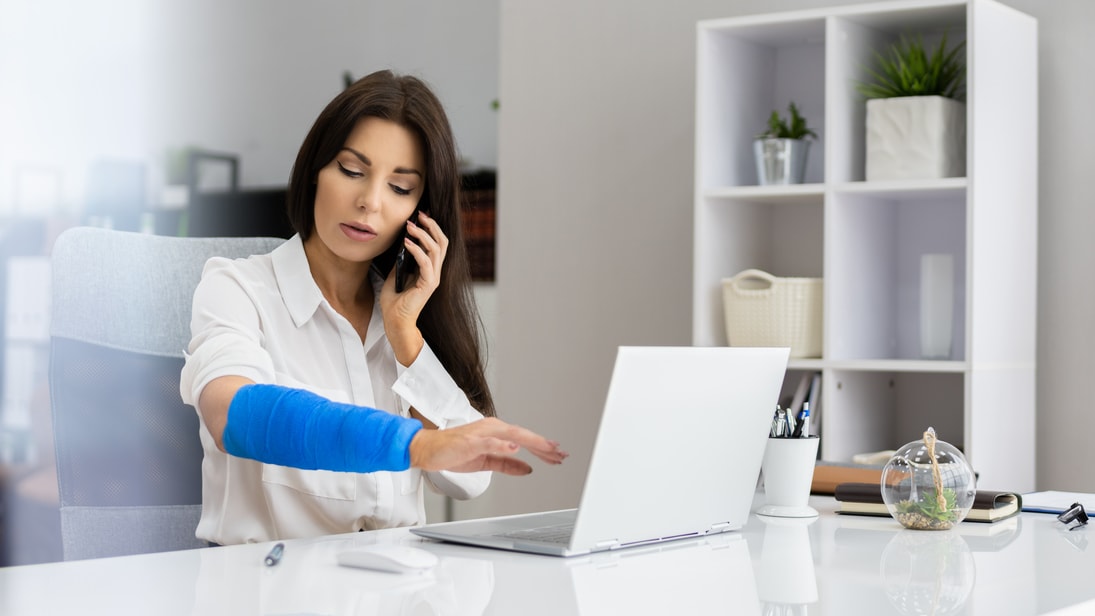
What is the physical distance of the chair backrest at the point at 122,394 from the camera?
184 centimetres

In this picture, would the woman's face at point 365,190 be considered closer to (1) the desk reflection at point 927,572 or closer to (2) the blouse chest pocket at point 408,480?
(2) the blouse chest pocket at point 408,480

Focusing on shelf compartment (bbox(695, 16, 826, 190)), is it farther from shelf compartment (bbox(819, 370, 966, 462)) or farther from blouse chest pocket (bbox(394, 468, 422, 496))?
blouse chest pocket (bbox(394, 468, 422, 496))

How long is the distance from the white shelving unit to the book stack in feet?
2.95

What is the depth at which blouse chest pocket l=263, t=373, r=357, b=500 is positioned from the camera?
1.77 metres

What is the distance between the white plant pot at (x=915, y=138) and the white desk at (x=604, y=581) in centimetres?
140

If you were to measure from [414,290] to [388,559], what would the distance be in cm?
79

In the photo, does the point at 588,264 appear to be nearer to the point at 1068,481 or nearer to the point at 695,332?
the point at 695,332

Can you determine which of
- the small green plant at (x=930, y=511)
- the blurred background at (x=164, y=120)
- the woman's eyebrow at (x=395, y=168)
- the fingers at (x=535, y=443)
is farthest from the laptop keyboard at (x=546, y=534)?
the blurred background at (x=164, y=120)

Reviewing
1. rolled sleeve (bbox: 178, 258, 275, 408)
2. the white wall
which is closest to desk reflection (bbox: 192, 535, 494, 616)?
rolled sleeve (bbox: 178, 258, 275, 408)

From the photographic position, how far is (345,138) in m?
1.87

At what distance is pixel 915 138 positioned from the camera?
8.77 feet

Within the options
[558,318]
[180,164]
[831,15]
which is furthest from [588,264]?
[180,164]

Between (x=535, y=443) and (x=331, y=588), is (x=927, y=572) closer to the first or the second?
(x=535, y=443)

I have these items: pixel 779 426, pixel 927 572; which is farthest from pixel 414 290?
pixel 927 572
